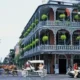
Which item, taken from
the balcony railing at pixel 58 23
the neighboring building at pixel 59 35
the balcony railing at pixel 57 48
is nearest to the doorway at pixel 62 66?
the neighboring building at pixel 59 35

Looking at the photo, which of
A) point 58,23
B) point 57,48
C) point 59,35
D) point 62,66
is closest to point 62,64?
point 62,66

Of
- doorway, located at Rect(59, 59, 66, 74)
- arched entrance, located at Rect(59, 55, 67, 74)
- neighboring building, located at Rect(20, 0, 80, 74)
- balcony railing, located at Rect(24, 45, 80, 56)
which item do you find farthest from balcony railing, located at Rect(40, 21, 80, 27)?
doorway, located at Rect(59, 59, 66, 74)

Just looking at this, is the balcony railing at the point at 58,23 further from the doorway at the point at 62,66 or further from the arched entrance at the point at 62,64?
the doorway at the point at 62,66

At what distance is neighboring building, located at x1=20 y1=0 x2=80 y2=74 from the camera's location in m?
39.3

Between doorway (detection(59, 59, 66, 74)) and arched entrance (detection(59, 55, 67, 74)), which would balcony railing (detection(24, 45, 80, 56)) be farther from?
doorway (detection(59, 59, 66, 74))

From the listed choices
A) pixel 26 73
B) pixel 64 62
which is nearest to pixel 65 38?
pixel 64 62

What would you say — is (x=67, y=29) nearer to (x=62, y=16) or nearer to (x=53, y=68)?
(x=62, y=16)

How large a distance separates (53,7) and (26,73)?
1303 cm

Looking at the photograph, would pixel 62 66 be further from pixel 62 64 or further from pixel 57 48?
pixel 57 48

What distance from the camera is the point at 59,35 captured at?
1641 inches

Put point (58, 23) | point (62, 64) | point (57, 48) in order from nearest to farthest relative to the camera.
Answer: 1. point (57, 48)
2. point (58, 23)
3. point (62, 64)

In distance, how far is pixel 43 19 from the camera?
135 ft

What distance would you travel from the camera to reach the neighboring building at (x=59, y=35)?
39.3m

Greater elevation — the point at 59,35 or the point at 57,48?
the point at 59,35
